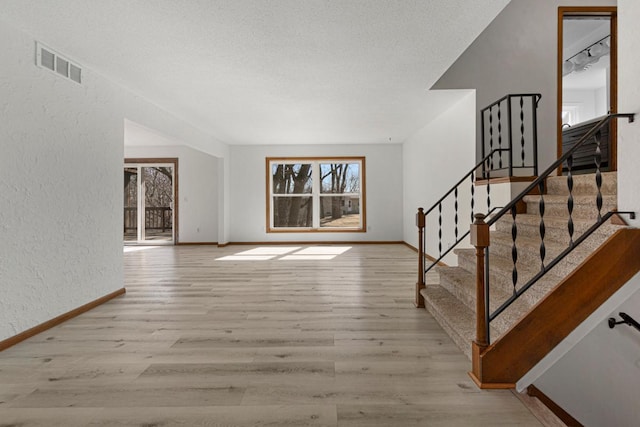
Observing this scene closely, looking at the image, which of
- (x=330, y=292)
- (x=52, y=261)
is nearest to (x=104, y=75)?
(x=52, y=261)

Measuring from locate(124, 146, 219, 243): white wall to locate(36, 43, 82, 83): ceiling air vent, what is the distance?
205 inches

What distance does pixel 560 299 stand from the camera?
6.21 feet

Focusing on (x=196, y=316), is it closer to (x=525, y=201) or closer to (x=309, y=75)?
(x=309, y=75)

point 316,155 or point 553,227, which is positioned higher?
point 316,155

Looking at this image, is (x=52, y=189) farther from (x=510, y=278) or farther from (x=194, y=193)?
(x=194, y=193)

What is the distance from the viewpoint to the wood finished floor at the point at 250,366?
1.70m

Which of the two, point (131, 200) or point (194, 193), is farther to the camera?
point (131, 200)

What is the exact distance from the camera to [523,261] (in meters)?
2.69

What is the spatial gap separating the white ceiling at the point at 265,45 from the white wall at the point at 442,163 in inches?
21.0

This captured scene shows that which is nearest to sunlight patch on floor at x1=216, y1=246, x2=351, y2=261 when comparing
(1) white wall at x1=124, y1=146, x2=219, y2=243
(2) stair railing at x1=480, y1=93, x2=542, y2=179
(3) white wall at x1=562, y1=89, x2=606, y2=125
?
(1) white wall at x1=124, y1=146, x2=219, y2=243

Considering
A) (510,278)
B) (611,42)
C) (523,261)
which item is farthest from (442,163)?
(510,278)

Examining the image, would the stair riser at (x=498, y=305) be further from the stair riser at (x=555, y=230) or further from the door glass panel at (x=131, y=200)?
the door glass panel at (x=131, y=200)

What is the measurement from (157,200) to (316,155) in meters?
4.29

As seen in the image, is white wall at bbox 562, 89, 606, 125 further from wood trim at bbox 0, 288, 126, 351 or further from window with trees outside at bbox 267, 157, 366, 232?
wood trim at bbox 0, 288, 126, 351
